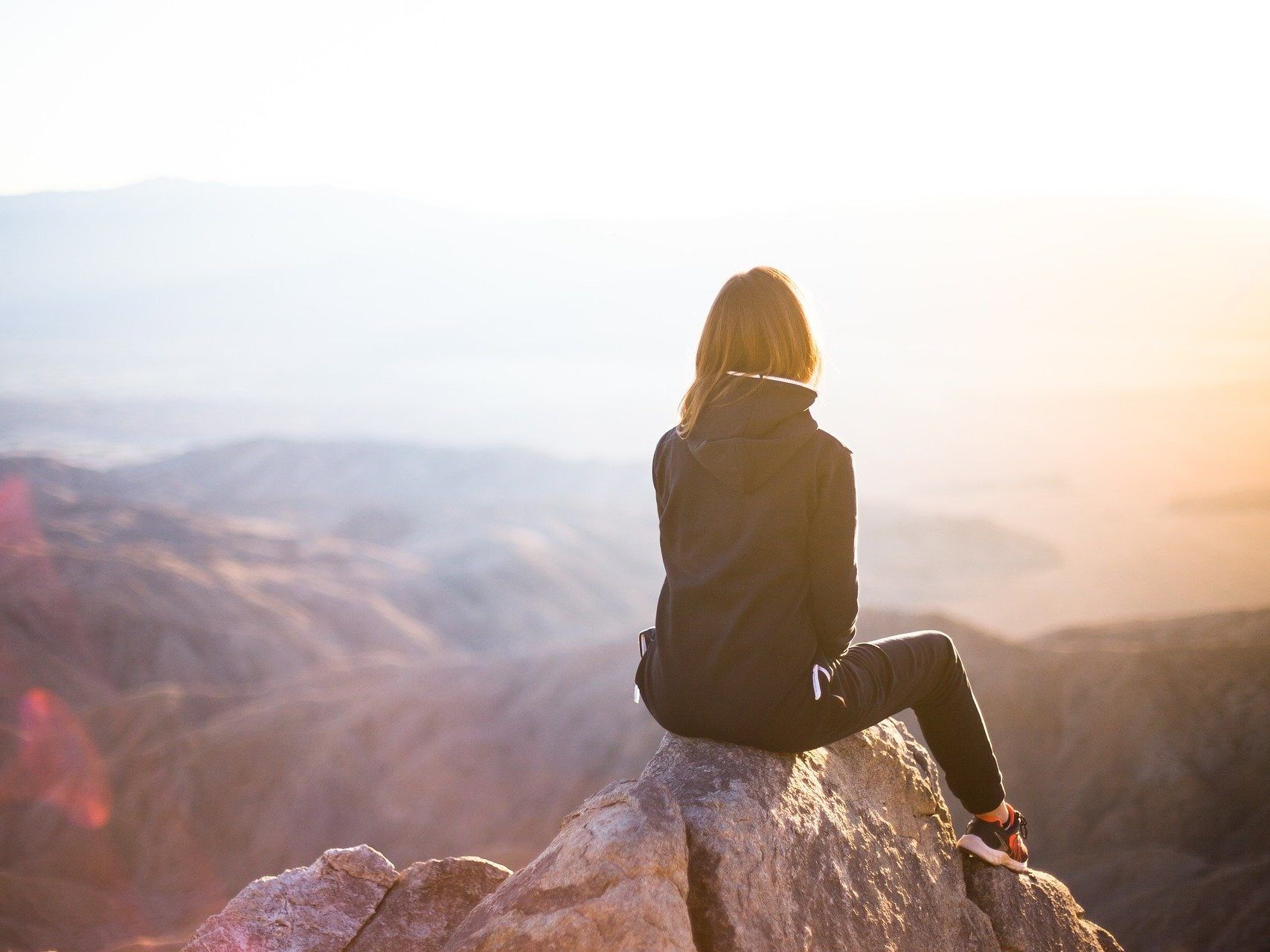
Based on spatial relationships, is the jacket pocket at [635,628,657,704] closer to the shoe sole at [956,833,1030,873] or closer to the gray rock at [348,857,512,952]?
the gray rock at [348,857,512,952]

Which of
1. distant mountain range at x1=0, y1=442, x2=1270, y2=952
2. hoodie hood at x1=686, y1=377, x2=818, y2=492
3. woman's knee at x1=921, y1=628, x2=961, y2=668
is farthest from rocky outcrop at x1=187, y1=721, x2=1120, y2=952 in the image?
distant mountain range at x1=0, y1=442, x2=1270, y2=952

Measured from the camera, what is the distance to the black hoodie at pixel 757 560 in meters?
3.15

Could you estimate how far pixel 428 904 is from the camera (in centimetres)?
430

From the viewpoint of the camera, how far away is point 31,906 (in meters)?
19.6

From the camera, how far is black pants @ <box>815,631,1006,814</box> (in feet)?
11.4

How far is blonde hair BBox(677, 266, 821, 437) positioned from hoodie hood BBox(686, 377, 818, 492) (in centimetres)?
7

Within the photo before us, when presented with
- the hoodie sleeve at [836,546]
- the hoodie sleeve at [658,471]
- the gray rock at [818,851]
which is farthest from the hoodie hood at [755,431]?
the gray rock at [818,851]

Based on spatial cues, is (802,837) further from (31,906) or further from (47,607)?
(47,607)

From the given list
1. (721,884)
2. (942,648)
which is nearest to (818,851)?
(721,884)

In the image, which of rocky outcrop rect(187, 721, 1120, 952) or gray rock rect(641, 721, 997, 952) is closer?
rocky outcrop rect(187, 721, 1120, 952)

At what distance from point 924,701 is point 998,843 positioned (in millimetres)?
799

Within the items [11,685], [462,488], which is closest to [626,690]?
[11,685]

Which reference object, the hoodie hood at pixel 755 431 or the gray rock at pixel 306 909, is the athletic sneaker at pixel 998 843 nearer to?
the hoodie hood at pixel 755 431

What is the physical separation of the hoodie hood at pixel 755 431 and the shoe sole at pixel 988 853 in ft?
6.76
